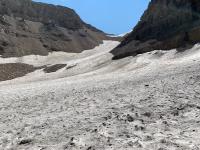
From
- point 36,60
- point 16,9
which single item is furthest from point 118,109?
point 16,9

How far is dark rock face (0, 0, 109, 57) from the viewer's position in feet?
295

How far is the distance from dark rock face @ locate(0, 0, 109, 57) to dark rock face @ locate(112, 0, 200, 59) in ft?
90.5

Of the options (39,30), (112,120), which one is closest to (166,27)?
(112,120)

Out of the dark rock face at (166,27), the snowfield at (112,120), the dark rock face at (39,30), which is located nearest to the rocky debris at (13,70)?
the dark rock face at (39,30)

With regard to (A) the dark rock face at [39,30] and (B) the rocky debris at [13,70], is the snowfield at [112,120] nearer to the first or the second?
(B) the rocky debris at [13,70]

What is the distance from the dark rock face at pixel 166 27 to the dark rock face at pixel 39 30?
27.6 metres

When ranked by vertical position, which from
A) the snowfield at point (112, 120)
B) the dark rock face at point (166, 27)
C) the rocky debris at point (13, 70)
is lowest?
the rocky debris at point (13, 70)

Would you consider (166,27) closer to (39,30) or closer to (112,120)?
(112,120)

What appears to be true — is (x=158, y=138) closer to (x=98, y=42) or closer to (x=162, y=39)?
(x=162, y=39)

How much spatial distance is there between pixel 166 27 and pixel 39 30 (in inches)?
1978

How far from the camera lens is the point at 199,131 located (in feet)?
38.7

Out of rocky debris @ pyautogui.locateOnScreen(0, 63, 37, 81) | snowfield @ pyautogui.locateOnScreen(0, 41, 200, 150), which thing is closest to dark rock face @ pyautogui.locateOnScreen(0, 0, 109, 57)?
rocky debris @ pyautogui.locateOnScreen(0, 63, 37, 81)

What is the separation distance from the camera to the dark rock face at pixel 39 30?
295ft

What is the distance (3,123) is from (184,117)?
252 inches
